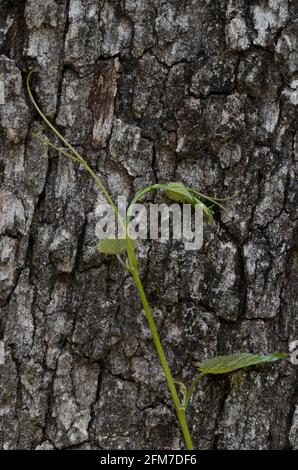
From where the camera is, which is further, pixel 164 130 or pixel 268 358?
pixel 164 130

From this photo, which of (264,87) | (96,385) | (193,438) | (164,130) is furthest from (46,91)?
(193,438)

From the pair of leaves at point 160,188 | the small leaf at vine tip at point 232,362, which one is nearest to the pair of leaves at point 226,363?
the small leaf at vine tip at point 232,362

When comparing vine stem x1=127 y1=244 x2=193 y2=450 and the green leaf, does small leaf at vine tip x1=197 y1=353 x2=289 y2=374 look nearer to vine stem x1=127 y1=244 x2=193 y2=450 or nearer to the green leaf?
vine stem x1=127 y1=244 x2=193 y2=450

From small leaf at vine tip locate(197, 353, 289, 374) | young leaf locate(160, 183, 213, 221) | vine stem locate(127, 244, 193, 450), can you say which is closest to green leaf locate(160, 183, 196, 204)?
young leaf locate(160, 183, 213, 221)

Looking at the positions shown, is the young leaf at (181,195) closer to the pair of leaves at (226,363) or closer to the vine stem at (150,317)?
the vine stem at (150,317)

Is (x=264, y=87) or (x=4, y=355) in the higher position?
(x=264, y=87)

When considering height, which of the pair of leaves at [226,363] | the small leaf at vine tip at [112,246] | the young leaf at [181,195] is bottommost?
the pair of leaves at [226,363]

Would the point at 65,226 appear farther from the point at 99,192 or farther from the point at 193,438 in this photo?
the point at 193,438
